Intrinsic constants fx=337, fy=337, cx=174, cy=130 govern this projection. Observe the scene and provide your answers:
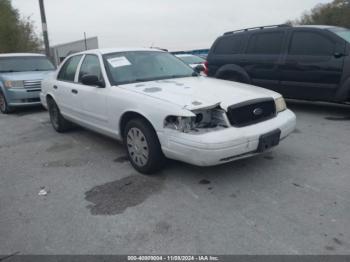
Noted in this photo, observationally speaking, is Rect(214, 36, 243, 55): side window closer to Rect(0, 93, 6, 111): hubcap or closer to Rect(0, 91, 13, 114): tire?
Rect(0, 91, 13, 114): tire

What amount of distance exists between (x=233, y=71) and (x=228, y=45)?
0.70 metres

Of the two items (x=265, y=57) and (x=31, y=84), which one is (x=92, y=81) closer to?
(x=265, y=57)

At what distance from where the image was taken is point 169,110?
3.59 m

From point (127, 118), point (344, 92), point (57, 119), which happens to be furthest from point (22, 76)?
point (344, 92)

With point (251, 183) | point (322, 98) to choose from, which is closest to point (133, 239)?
point (251, 183)

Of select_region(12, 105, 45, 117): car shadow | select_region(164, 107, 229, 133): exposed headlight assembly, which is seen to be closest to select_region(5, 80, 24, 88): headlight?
select_region(12, 105, 45, 117): car shadow

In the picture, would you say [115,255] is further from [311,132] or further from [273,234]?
[311,132]

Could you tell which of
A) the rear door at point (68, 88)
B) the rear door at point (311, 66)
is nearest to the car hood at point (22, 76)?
the rear door at point (68, 88)

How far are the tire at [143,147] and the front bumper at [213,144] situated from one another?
0.16 metres

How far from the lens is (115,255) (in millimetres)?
2648

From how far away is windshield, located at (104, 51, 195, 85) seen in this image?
4.66m

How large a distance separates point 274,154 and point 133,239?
2.57 m

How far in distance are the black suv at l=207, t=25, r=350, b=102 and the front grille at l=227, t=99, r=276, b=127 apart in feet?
10.0

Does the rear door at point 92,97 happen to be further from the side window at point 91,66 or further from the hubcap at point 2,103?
the hubcap at point 2,103
